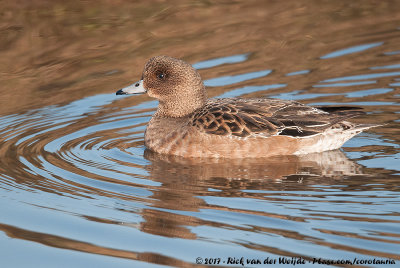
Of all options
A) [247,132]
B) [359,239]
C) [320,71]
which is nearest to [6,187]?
[247,132]

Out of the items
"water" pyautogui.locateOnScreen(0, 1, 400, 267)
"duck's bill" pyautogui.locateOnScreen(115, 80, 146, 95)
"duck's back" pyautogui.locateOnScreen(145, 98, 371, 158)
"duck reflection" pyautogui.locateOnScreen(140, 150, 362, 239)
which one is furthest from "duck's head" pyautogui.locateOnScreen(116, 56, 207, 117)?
"duck reflection" pyautogui.locateOnScreen(140, 150, 362, 239)

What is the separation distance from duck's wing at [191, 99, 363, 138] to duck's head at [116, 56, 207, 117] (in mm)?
369

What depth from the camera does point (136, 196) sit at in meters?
7.50

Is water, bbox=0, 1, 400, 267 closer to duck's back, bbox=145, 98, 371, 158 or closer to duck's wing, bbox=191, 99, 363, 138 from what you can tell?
duck's back, bbox=145, 98, 371, 158

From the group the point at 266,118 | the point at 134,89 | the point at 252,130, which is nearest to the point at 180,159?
the point at 252,130

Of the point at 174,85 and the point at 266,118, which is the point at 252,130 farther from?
the point at 174,85

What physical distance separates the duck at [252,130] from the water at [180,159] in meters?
0.17

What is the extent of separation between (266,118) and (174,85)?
4.39ft

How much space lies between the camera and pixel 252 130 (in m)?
9.10

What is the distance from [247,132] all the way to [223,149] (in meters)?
0.35

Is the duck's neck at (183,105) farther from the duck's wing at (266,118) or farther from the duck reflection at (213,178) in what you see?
the duck reflection at (213,178)

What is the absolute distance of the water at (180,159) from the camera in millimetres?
6285

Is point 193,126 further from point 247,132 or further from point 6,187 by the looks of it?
point 6,187

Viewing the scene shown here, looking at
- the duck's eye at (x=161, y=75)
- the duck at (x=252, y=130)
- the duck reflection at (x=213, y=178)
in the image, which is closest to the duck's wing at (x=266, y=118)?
the duck at (x=252, y=130)
